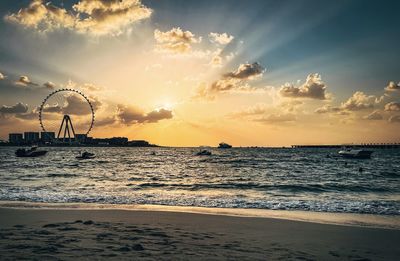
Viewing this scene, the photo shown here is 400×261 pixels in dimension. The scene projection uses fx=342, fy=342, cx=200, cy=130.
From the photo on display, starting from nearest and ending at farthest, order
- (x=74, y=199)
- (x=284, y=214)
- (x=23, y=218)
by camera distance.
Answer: (x=23, y=218) → (x=284, y=214) → (x=74, y=199)

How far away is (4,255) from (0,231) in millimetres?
3832

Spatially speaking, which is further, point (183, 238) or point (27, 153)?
point (27, 153)

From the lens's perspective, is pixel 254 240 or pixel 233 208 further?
pixel 233 208

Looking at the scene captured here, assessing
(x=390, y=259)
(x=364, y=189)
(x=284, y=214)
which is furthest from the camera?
(x=364, y=189)

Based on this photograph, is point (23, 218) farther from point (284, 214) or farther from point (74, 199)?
point (284, 214)

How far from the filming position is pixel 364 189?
116 feet

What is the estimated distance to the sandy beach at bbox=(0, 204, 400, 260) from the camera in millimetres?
9609

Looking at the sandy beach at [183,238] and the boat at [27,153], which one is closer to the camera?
the sandy beach at [183,238]

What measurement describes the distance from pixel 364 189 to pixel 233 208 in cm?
2069

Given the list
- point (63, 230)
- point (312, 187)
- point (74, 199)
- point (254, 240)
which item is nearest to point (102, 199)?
point (74, 199)

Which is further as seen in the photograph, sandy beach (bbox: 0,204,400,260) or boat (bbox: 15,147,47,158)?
boat (bbox: 15,147,47,158)

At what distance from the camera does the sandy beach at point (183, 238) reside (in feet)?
31.5

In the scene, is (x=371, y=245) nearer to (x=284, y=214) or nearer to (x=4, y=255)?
(x=284, y=214)

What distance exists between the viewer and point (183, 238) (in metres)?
11.7
